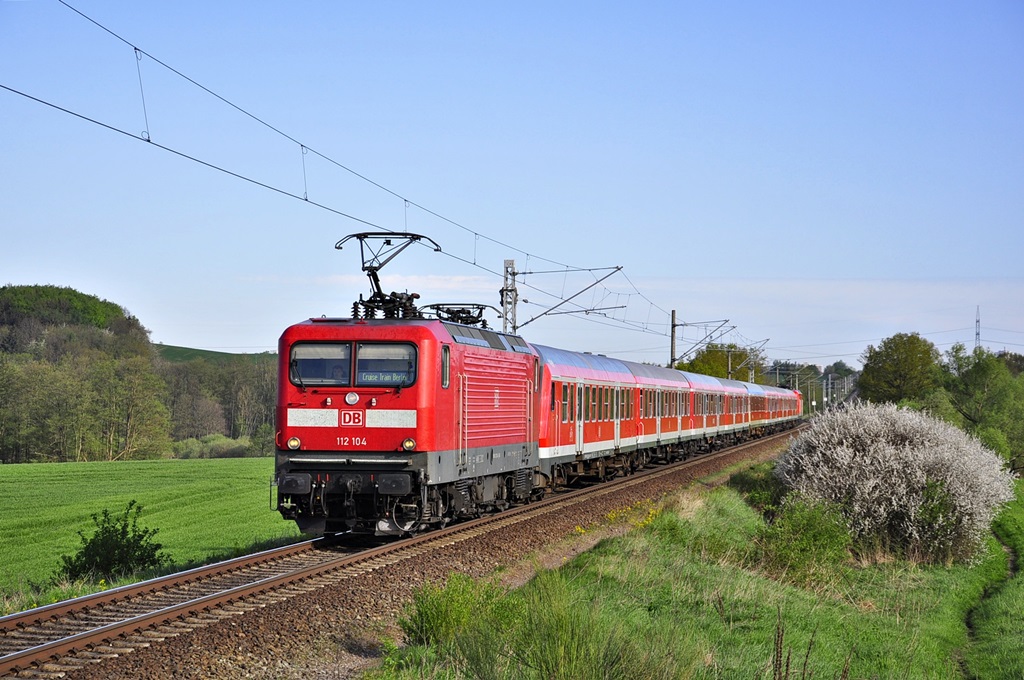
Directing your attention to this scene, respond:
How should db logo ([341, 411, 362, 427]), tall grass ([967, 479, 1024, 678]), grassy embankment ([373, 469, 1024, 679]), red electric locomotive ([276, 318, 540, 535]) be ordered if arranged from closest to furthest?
grassy embankment ([373, 469, 1024, 679])
tall grass ([967, 479, 1024, 678])
red electric locomotive ([276, 318, 540, 535])
db logo ([341, 411, 362, 427])

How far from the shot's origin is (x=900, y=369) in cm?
6938

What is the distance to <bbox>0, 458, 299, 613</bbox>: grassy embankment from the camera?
20047mm

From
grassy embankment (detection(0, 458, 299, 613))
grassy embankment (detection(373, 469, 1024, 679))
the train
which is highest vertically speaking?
the train

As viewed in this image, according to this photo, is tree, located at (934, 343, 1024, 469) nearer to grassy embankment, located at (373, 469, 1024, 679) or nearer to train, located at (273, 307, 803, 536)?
grassy embankment, located at (373, 469, 1024, 679)

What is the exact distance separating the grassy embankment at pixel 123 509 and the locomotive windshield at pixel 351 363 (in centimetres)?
327

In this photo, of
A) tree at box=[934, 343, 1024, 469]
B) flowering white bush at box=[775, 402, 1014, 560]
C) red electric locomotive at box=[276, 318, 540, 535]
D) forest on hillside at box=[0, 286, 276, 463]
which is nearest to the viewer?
red electric locomotive at box=[276, 318, 540, 535]

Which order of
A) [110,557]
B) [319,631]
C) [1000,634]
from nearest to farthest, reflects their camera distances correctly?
[319,631]
[110,557]
[1000,634]

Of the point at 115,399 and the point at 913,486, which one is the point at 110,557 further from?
the point at 115,399

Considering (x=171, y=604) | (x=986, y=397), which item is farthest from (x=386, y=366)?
(x=986, y=397)

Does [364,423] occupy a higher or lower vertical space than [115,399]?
higher

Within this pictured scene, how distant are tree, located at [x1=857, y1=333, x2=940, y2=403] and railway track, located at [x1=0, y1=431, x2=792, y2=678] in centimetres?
5795

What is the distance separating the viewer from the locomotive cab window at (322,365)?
15406 millimetres

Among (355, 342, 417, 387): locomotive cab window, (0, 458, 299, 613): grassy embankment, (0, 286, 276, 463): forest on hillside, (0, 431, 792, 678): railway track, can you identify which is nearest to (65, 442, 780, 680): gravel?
(0, 431, 792, 678): railway track

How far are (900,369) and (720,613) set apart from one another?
6128 cm
